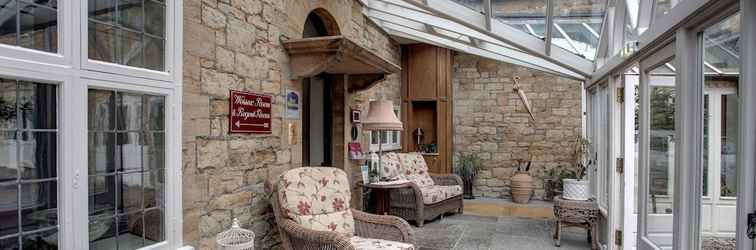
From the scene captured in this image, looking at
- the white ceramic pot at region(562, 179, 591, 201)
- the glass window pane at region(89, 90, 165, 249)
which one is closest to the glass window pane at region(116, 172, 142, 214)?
the glass window pane at region(89, 90, 165, 249)

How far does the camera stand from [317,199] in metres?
3.15

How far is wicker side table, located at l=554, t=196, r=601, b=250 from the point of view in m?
4.37

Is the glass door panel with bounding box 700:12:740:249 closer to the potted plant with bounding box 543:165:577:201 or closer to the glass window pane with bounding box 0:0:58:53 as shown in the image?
the glass window pane with bounding box 0:0:58:53

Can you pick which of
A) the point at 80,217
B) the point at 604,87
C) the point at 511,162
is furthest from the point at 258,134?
the point at 511,162

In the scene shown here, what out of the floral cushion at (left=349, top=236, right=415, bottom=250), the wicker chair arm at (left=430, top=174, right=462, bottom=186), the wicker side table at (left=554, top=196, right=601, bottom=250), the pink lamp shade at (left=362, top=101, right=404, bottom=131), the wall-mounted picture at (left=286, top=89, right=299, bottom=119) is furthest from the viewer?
the wicker chair arm at (left=430, top=174, right=462, bottom=186)

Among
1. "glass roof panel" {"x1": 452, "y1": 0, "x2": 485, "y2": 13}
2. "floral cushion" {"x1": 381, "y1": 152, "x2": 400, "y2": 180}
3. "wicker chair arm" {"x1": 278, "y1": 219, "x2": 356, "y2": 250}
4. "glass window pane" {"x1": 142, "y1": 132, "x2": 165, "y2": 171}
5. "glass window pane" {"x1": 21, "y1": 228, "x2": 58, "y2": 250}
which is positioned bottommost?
"wicker chair arm" {"x1": 278, "y1": 219, "x2": 356, "y2": 250}

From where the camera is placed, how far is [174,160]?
234 centimetres

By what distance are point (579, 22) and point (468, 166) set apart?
3656 mm

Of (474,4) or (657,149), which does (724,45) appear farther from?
(474,4)

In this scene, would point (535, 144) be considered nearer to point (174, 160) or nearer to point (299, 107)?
point (299, 107)

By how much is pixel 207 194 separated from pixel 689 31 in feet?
9.41

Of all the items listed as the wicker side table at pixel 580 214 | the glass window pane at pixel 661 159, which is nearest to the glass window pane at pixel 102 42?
the glass window pane at pixel 661 159

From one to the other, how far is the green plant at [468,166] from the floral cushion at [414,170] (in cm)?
119

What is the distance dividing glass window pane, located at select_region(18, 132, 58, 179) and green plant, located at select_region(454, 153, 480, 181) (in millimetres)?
6390
